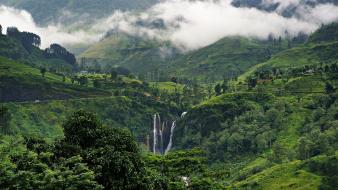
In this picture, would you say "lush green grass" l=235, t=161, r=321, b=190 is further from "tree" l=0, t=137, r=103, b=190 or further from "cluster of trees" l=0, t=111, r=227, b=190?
"tree" l=0, t=137, r=103, b=190

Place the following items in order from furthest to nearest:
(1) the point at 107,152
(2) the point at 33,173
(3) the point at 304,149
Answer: (3) the point at 304,149, (1) the point at 107,152, (2) the point at 33,173

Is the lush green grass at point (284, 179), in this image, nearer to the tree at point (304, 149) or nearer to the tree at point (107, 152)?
the tree at point (304, 149)

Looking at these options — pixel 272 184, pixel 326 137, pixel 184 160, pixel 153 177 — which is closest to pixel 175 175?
→ pixel 184 160

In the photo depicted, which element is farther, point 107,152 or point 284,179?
point 284,179

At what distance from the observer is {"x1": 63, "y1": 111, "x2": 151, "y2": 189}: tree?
53906 mm

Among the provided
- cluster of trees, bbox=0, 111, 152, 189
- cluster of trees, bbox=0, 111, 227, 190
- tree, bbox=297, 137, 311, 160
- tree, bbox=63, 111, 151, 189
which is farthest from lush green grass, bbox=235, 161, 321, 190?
cluster of trees, bbox=0, 111, 152, 189

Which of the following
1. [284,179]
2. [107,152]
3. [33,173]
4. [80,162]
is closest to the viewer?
[33,173]

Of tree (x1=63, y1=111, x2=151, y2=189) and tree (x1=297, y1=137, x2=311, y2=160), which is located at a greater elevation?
tree (x1=63, y1=111, x2=151, y2=189)

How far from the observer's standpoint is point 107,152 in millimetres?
54625

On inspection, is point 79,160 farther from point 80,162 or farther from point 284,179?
point 284,179

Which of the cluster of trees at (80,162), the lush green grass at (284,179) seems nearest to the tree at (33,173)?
the cluster of trees at (80,162)

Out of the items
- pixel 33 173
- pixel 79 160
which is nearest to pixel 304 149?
pixel 79 160

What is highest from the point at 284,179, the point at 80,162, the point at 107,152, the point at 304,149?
the point at 107,152

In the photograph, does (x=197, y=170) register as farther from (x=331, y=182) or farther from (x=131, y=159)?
(x=331, y=182)
